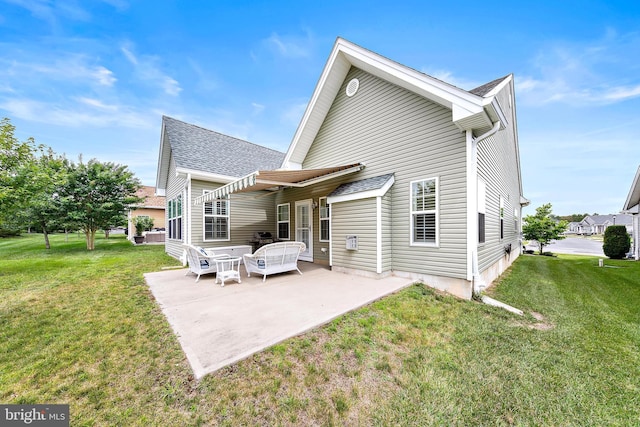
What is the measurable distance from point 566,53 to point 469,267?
35.9 ft

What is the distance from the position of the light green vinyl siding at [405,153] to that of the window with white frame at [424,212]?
0.14m

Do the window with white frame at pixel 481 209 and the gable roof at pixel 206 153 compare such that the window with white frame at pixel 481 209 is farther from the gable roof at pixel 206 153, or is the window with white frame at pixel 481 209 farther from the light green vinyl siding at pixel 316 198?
the gable roof at pixel 206 153

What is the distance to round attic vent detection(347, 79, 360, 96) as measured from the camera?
27.2ft

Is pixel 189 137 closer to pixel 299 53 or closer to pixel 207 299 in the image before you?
pixel 299 53

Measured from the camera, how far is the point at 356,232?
7312 mm

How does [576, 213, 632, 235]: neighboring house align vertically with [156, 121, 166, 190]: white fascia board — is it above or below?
below

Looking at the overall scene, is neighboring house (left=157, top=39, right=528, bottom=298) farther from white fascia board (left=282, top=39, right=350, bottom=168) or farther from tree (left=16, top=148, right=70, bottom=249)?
tree (left=16, top=148, right=70, bottom=249)

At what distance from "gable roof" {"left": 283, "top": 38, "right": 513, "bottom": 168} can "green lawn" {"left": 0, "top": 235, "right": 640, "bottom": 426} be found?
419 centimetres

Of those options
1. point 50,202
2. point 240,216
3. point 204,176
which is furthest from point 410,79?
point 50,202

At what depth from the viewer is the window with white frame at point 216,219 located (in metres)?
10.3

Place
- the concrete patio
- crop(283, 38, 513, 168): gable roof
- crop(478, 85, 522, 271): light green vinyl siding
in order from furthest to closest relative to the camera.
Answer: crop(478, 85, 522, 271): light green vinyl siding → crop(283, 38, 513, 168): gable roof → the concrete patio

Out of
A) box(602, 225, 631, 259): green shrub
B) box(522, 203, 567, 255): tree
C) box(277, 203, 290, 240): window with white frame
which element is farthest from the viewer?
box(522, 203, 567, 255): tree

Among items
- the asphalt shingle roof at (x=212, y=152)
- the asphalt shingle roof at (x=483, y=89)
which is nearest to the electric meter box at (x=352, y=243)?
the asphalt shingle roof at (x=483, y=89)

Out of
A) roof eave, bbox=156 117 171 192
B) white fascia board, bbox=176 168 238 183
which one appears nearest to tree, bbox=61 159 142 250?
roof eave, bbox=156 117 171 192
